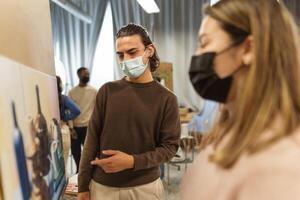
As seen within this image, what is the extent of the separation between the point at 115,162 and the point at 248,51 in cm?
80

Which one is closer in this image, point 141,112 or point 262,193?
point 262,193

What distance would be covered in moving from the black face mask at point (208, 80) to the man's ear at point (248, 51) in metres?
0.07

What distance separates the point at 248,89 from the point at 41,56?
92 cm

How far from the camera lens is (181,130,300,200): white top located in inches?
24.8

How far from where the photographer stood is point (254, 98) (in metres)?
0.72

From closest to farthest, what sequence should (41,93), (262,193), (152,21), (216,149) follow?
(262,193)
(216,149)
(41,93)
(152,21)

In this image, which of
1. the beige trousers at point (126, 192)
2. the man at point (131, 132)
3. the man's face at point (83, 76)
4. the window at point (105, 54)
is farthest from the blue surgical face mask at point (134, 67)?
the window at point (105, 54)

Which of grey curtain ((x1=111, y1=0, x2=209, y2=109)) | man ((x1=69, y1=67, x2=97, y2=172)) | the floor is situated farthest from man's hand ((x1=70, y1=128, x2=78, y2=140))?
grey curtain ((x1=111, y1=0, x2=209, y2=109))

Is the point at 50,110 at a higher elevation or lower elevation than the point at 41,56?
lower

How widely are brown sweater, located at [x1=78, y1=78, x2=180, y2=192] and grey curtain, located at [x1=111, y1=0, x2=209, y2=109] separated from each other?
4089mm

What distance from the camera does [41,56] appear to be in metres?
1.35

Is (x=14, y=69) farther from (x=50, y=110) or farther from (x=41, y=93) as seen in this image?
(x=50, y=110)

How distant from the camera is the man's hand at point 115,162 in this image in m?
1.37

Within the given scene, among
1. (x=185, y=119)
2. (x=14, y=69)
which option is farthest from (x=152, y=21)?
(x=14, y=69)
